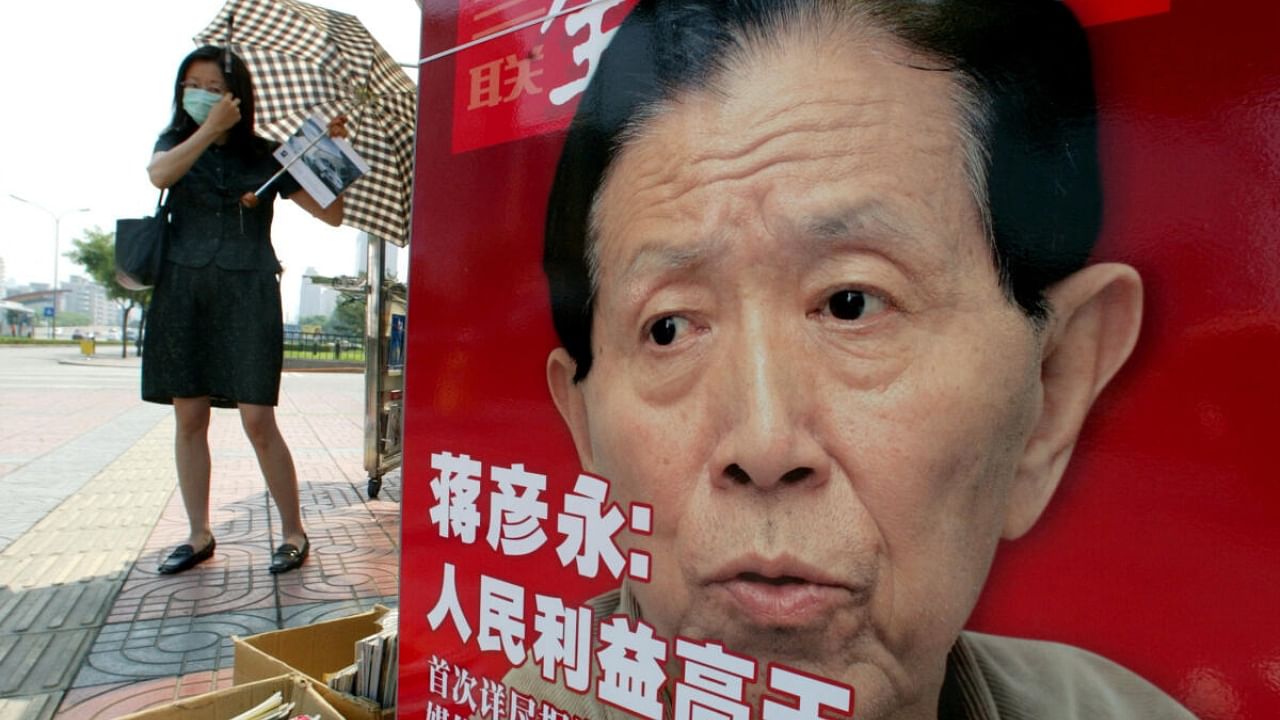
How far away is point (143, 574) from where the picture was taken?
3.43m

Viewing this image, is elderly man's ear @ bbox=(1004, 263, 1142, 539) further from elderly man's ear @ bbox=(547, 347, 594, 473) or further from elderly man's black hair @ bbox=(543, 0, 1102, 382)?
elderly man's ear @ bbox=(547, 347, 594, 473)

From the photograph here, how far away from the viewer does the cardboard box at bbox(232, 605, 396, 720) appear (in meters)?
1.98

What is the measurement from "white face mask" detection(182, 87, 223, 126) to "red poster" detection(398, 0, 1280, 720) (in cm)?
212

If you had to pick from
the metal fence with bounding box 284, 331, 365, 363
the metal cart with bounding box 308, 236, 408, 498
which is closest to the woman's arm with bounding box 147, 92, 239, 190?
the metal cart with bounding box 308, 236, 408, 498

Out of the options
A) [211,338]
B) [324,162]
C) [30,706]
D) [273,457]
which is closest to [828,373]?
[324,162]

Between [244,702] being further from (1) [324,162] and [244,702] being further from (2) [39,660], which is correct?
(1) [324,162]

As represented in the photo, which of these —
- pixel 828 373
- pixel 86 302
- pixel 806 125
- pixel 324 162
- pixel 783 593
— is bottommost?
pixel 783 593

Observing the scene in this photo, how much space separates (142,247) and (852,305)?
3.07m

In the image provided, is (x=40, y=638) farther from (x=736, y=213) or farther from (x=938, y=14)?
(x=938, y=14)

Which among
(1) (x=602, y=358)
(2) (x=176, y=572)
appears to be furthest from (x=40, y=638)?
(1) (x=602, y=358)

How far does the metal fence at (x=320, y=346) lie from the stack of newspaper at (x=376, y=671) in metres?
33.6

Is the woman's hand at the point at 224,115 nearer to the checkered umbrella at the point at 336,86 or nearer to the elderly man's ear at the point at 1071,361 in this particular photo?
the checkered umbrella at the point at 336,86

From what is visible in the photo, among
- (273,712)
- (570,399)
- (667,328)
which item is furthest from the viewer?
(273,712)

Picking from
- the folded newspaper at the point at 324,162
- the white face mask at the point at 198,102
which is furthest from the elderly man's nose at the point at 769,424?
the white face mask at the point at 198,102
